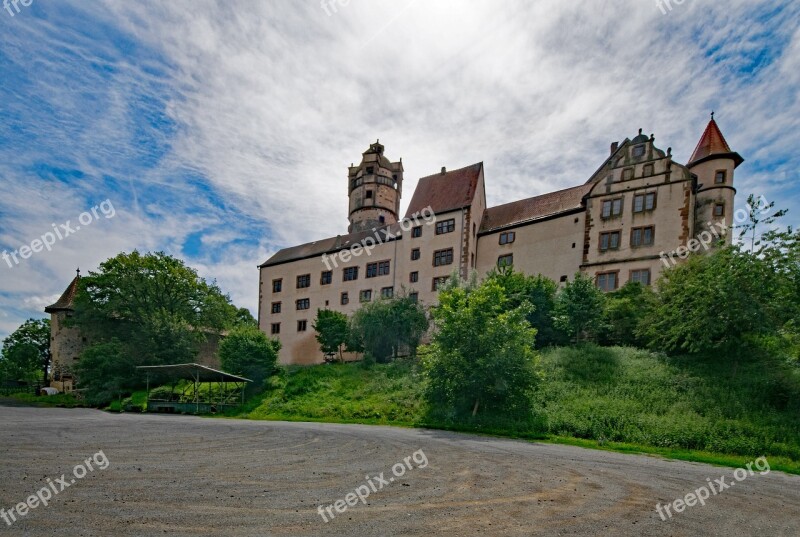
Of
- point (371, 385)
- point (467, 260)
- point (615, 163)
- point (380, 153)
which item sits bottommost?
point (371, 385)

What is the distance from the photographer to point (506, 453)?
14.3m

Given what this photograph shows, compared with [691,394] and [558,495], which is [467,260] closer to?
[691,394]

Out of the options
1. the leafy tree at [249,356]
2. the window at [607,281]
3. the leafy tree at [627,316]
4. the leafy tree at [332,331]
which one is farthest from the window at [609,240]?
the leafy tree at [249,356]

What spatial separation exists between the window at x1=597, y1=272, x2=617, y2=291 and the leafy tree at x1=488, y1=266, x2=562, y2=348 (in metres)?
4.17

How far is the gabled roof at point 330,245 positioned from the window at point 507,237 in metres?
10.4

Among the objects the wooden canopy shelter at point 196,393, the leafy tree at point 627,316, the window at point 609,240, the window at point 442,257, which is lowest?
the wooden canopy shelter at point 196,393

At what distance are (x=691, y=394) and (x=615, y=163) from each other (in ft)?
71.5

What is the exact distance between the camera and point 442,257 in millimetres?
44188

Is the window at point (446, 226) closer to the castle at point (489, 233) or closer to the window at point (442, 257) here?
the castle at point (489, 233)

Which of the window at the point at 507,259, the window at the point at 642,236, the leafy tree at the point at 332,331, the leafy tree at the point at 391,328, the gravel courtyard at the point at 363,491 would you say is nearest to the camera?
the gravel courtyard at the point at 363,491

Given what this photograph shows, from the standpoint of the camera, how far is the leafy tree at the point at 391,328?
3953cm

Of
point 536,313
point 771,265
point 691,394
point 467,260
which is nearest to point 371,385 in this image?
point 536,313

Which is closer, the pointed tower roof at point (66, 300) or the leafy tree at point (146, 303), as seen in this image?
the leafy tree at point (146, 303)

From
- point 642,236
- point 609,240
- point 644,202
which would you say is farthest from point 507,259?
point 644,202
